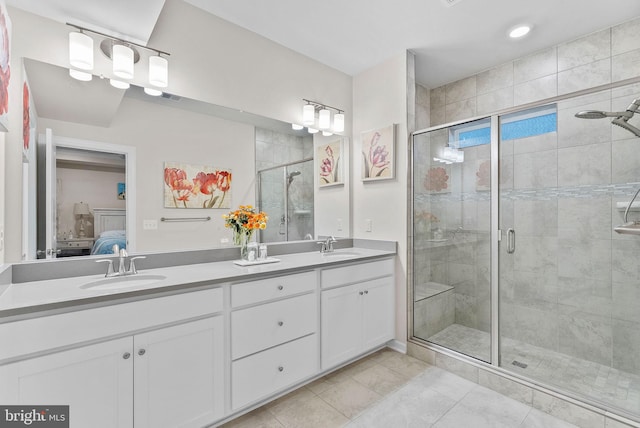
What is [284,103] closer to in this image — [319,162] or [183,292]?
[319,162]

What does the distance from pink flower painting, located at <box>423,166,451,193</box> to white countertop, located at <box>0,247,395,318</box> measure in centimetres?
113

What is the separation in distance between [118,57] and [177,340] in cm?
160

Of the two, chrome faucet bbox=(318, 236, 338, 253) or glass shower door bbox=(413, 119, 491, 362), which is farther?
chrome faucet bbox=(318, 236, 338, 253)

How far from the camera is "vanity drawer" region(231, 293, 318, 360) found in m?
1.64

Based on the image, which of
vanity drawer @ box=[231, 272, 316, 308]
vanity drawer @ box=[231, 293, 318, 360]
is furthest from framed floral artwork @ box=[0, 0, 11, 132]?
vanity drawer @ box=[231, 293, 318, 360]

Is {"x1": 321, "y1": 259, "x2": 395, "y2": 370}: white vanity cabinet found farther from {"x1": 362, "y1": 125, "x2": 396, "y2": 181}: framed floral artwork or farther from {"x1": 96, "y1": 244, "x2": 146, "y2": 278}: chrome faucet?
{"x1": 96, "y1": 244, "x2": 146, "y2": 278}: chrome faucet

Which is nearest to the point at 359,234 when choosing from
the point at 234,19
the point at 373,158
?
the point at 373,158

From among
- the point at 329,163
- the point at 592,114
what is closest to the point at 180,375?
the point at 329,163

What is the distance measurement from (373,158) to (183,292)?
2.01 metres

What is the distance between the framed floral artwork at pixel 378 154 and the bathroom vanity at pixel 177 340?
933 millimetres

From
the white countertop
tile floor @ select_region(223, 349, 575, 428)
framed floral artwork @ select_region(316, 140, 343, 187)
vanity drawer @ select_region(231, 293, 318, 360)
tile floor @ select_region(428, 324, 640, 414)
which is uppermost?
framed floral artwork @ select_region(316, 140, 343, 187)

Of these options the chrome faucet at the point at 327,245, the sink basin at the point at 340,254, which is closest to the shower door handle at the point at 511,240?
the sink basin at the point at 340,254

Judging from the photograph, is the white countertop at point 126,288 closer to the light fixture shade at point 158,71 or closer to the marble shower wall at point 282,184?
the marble shower wall at point 282,184

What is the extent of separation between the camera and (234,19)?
214 centimetres
